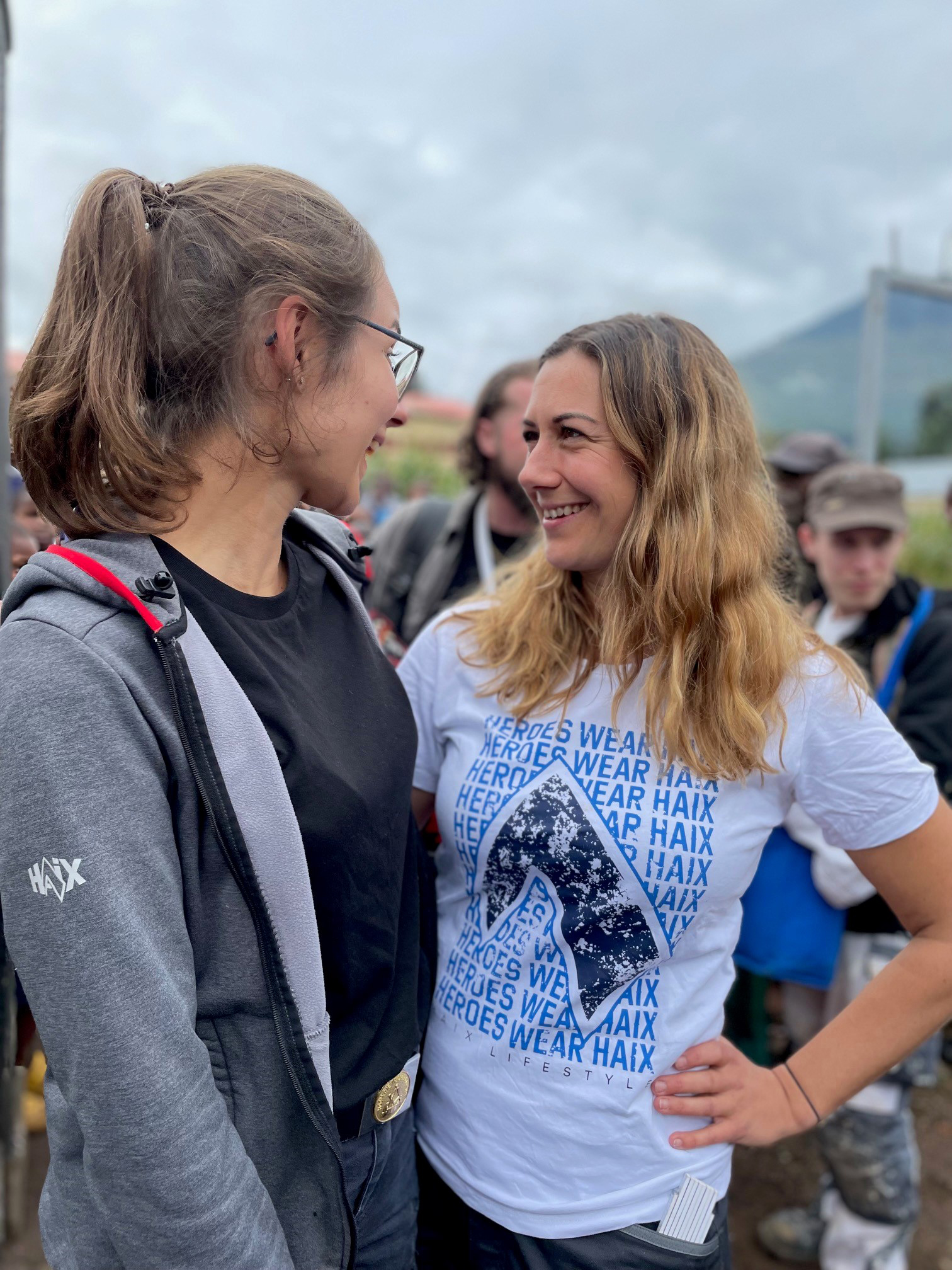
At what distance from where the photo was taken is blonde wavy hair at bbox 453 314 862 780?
1479 millimetres

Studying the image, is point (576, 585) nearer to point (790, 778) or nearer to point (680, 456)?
point (680, 456)

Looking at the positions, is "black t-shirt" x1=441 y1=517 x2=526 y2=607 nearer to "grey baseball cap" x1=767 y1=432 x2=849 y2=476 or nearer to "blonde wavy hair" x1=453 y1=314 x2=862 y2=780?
"grey baseball cap" x1=767 y1=432 x2=849 y2=476

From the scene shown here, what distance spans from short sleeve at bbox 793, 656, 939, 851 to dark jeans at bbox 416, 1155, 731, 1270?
67 cm

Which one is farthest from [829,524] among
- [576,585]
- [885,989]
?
[885,989]

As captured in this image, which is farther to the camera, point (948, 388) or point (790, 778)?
point (948, 388)

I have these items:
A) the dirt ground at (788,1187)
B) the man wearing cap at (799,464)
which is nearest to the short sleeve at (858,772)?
the dirt ground at (788,1187)

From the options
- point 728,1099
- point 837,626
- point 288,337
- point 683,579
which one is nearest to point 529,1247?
point 728,1099

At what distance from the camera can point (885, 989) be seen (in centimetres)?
153

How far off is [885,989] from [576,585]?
34.5 inches

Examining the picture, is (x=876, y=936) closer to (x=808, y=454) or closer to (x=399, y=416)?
Answer: (x=399, y=416)

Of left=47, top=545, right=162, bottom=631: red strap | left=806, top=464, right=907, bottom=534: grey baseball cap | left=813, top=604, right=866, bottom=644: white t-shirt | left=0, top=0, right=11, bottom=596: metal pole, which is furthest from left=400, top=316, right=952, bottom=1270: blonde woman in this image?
left=806, top=464, right=907, bottom=534: grey baseball cap

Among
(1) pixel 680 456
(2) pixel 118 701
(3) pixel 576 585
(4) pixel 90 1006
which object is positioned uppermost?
(1) pixel 680 456

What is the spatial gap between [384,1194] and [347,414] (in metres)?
1.17

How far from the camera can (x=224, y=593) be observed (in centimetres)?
119
